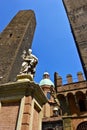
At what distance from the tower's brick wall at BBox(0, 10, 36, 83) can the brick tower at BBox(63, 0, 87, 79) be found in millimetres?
4984

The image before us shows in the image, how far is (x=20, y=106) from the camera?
2.74 m

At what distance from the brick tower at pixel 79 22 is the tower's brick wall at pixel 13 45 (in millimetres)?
4984

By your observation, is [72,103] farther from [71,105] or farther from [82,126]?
[82,126]

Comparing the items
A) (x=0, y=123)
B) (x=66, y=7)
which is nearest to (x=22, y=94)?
(x=0, y=123)

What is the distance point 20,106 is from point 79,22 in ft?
53.1

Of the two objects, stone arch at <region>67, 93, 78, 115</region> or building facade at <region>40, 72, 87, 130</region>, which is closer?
building facade at <region>40, 72, 87, 130</region>

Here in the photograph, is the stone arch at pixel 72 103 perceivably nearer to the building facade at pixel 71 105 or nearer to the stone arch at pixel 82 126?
the building facade at pixel 71 105

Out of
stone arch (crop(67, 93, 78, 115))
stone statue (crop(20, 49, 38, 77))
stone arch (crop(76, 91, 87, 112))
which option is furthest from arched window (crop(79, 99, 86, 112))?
stone statue (crop(20, 49, 38, 77))

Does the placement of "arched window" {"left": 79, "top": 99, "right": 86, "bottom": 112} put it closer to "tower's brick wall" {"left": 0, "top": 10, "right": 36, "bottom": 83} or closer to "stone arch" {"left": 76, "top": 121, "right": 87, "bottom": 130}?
"stone arch" {"left": 76, "top": 121, "right": 87, "bottom": 130}

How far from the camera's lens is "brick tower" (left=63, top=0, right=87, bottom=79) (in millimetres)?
15375

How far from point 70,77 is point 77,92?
153 cm

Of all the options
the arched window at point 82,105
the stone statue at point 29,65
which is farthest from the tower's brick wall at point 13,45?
the arched window at point 82,105

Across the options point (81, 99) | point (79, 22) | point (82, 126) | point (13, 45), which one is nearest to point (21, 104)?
point (13, 45)

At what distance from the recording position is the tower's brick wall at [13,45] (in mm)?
8391
